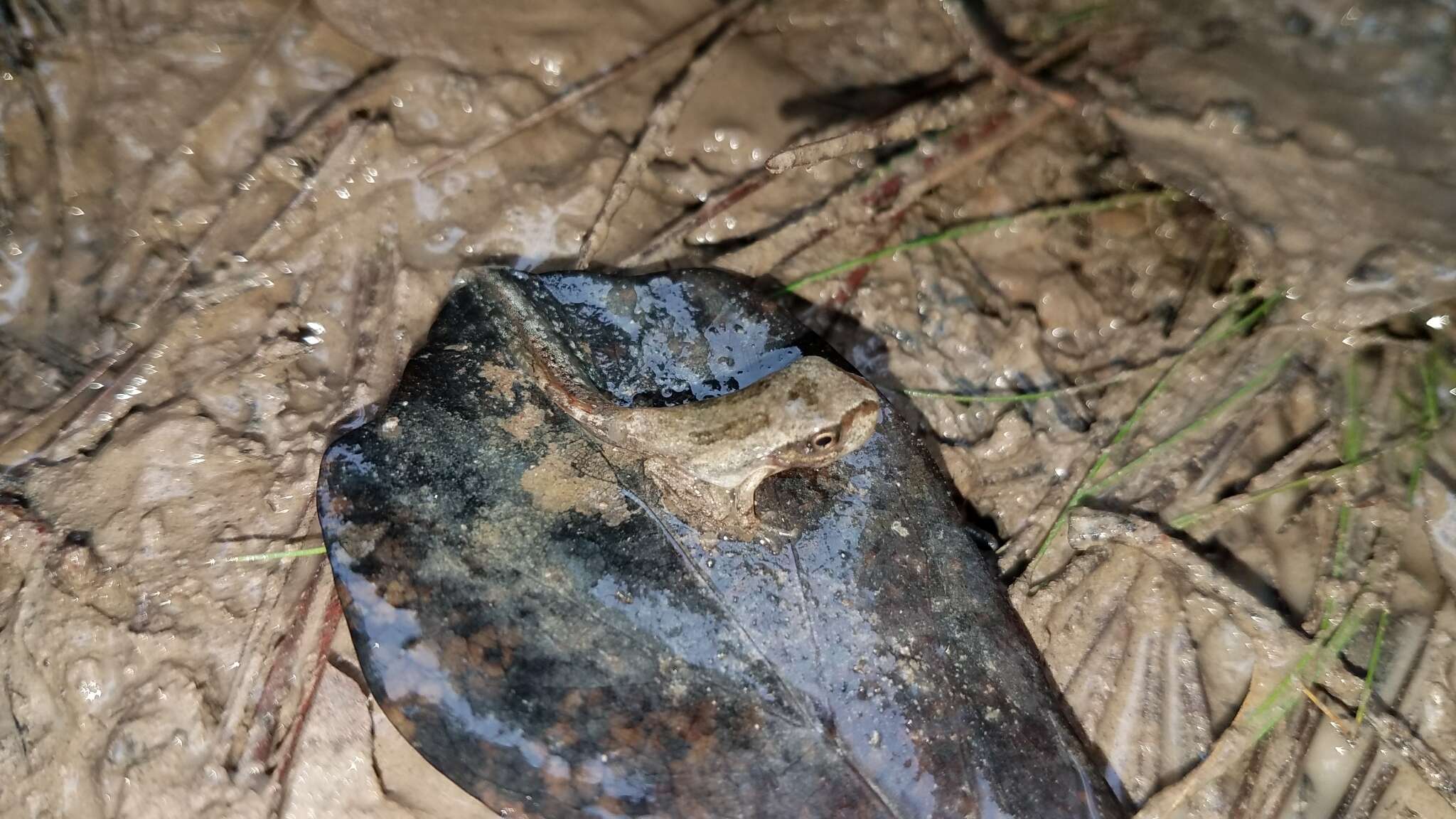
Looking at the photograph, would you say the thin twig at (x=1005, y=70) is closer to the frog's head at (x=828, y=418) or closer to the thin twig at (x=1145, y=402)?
the thin twig at (x=1145, y=402)

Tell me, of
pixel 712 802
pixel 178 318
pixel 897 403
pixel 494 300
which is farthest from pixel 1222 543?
pixel 178 318

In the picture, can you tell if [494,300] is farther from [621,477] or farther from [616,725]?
[616,725]

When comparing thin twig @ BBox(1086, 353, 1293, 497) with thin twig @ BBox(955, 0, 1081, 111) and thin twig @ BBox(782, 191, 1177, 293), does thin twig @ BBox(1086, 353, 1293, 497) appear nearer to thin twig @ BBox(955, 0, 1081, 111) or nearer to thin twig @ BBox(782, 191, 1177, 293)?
thin twig @ BBox(782, 191, 1177, 293)

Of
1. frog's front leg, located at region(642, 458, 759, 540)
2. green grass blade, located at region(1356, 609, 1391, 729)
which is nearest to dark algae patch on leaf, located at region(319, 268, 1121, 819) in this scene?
frog's front leg, located at region(642, 458, 759, 540)

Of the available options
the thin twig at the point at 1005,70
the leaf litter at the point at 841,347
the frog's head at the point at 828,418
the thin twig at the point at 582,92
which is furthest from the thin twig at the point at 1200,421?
the thin twig at the point at 582,92

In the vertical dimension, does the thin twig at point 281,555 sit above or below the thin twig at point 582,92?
below

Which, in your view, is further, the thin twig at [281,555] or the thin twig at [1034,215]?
the thin twig at [1034,215]

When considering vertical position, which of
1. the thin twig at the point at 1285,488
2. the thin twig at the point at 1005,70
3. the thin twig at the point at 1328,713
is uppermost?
the thin twig at the point at 1005,70
